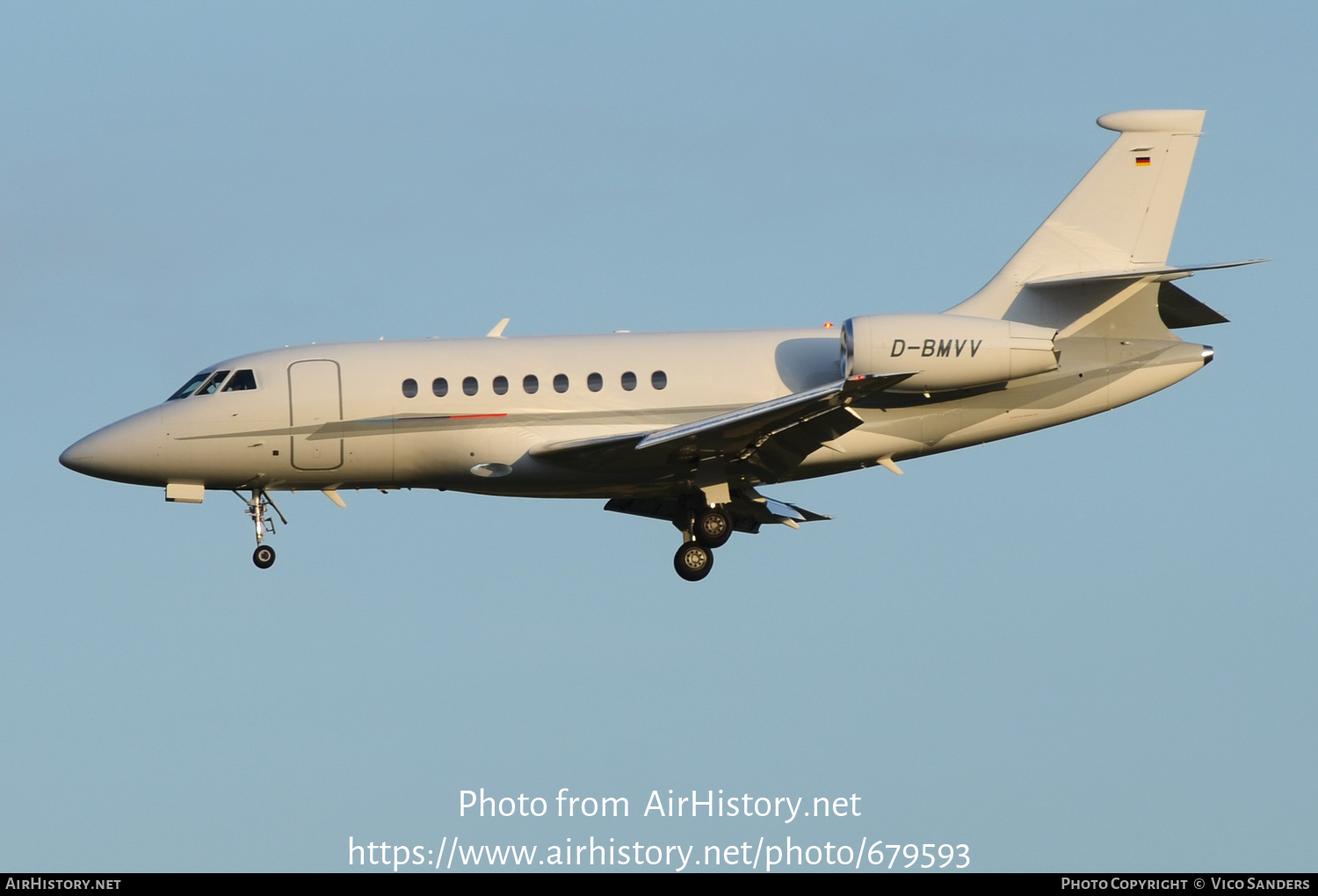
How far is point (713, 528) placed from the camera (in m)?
29.7

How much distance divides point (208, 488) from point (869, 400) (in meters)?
10.6

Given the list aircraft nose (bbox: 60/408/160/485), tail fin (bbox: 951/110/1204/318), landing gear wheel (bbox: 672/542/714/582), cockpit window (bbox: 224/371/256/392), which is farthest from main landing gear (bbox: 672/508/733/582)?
aircraft nose (bbox: 60/408/160/485)

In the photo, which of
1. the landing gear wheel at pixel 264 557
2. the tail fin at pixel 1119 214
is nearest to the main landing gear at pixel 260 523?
the landing gear wheel at pixel 264 557

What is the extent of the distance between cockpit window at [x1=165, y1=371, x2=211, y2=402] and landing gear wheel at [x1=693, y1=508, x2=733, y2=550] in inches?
322

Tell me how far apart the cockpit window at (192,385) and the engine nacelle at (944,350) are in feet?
33.9

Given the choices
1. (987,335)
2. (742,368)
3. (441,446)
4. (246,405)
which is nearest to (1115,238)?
(987,335)

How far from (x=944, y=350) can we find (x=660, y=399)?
4.40 meters

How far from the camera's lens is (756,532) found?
32125 millimetres

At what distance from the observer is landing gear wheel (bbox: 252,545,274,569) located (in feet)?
98.4

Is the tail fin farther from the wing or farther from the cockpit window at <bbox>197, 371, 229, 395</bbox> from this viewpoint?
the cockpit window at <bbox>197, 371, 229, 395</bbox>

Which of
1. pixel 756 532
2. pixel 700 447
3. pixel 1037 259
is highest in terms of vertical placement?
pixel 1037 259

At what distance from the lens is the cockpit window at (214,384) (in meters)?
29.7

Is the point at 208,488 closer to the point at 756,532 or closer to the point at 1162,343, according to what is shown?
the point at 756,532

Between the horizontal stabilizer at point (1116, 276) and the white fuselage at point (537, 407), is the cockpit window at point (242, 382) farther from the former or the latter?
the horizontal stabilizer at point (1116, 276)
